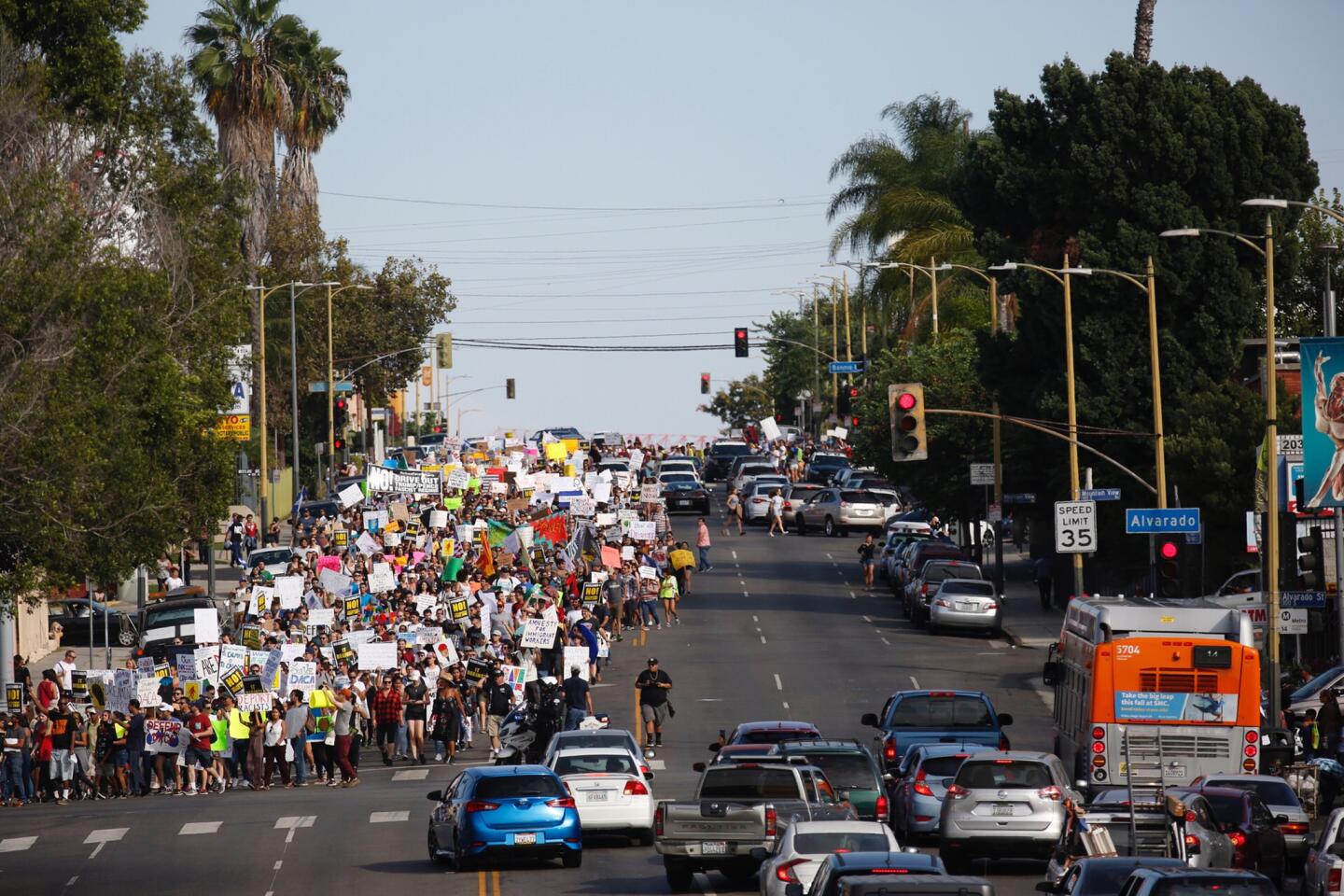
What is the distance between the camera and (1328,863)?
64.3 ft

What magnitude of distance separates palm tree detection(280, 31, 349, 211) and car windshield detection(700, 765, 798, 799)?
160ft

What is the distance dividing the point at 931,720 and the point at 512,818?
9.12m

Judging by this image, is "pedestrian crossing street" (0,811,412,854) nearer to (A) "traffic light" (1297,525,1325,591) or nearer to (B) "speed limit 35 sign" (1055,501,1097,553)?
(A) "traffic light" (1297,525,1325,591)

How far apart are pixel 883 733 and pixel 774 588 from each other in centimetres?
2919

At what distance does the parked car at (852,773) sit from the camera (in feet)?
84.6

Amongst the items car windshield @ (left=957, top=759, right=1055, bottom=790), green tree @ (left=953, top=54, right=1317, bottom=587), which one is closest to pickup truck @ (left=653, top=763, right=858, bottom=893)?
car windshield @ (left=957, top=759, right=1055, bottom=790)

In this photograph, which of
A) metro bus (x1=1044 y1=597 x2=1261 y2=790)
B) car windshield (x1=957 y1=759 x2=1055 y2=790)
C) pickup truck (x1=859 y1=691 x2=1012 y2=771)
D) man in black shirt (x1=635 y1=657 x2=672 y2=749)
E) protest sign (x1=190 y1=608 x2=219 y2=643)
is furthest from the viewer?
protest sign (x1=190 y1=608 x2=219 y2=643)

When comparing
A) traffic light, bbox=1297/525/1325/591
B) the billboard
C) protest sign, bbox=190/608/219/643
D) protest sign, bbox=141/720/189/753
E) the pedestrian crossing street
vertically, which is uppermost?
the billboard

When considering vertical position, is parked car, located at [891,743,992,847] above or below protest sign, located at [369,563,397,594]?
below

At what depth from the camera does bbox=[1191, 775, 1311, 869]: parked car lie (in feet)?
79.5

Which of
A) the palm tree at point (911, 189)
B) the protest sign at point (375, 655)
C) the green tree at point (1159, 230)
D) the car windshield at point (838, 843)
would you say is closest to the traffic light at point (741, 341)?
the palm tree at point (911, 189)

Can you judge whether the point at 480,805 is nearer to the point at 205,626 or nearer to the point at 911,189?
the point at 205,626

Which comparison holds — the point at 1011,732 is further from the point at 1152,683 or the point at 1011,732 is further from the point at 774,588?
the point at 774,588

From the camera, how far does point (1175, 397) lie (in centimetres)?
5334
